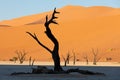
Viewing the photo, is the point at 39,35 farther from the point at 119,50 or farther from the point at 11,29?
the point at 119,50

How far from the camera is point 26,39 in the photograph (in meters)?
126

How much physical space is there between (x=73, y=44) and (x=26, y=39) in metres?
13.1

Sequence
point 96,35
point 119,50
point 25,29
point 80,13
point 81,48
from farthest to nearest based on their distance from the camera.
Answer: point 80,13 → point 25,29 → point 96,35 → point 81,48 → point 119,50

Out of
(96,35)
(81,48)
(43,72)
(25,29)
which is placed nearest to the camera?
(43,72)

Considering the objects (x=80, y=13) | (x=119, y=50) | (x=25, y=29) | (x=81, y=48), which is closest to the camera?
(x=119, y=50)

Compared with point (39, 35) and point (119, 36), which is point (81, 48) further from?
point (39, 35)

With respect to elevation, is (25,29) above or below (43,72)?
above

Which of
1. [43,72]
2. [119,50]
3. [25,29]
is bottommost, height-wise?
[43,72]

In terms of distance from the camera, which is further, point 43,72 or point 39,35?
point 39,35

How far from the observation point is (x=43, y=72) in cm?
4006

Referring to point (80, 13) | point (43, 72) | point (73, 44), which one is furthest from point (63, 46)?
point (43, 72)

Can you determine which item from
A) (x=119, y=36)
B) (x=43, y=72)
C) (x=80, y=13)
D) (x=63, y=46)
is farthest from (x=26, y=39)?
(x=43, y=72)

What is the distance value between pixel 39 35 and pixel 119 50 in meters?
29.0

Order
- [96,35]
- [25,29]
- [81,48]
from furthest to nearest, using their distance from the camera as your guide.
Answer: [25,29] → [96,35] → [81,48]
